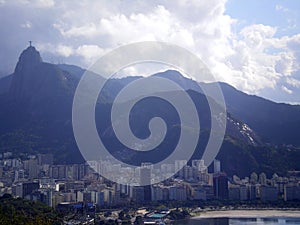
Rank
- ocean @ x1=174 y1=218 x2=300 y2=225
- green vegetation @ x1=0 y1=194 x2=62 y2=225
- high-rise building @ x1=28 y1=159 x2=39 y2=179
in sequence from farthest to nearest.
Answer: high-rise building @ x1=28 y1=159 x2=39 y2=179 → ocean @ x1=174 y1=218 x2=300 y2=225 → green vegetation @ x1=0 y1=194 x2=62 y2=225

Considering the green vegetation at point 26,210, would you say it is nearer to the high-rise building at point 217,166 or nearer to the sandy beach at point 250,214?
the sandy beach at point 250,214

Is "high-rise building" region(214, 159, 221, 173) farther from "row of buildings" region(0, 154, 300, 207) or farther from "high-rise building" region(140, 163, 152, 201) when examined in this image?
"high-rise building" region(140, 163, 152, 201)

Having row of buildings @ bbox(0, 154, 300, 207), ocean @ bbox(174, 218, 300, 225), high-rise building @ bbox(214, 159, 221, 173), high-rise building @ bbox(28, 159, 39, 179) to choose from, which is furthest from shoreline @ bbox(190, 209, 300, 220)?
high-rise building @ bbox(28, 159, 39, 179)

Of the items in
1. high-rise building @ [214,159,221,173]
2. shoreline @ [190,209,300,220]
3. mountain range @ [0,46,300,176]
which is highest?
mountain range @ [0,46,300,176]

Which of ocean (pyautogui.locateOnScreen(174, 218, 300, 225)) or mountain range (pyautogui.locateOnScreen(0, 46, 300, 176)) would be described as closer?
ocean (pyautogui.locateOnScreen(174, 218, 300, 225))

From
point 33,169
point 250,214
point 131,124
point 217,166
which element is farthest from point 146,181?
point 131,124

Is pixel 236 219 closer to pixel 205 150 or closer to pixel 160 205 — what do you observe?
pixel 160 205

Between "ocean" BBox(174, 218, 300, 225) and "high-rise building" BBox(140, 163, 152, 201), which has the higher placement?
"high-rise building" BBox(140, 163, 152, 201)

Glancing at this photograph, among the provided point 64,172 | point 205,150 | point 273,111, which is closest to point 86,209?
point 64,172

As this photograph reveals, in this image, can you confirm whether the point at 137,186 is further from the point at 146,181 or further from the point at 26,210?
the point at 26,210
